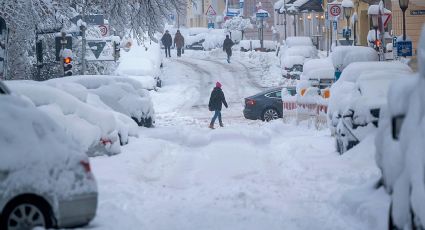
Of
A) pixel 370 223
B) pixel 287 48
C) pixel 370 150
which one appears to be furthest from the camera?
pixel 287 48

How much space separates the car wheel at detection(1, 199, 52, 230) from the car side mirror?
3543 millimetres

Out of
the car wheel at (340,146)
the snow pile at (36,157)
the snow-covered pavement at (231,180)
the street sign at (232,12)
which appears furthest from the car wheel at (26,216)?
the street sign at (232,12)

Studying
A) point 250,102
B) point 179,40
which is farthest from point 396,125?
point 179,40

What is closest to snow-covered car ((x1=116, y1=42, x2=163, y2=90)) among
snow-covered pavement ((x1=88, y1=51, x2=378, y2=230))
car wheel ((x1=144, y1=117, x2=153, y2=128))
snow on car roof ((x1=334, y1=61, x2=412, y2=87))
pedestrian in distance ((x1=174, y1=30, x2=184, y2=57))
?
pedestrian in distance ((x1=174, y1=30, x2=184, y2=57))

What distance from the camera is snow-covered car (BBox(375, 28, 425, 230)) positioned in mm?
6941

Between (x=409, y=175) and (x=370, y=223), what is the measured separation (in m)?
2.54

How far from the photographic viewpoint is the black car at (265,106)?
31562 mm

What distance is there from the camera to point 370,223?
963 cm

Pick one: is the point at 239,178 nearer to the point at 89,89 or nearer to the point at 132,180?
the point at 132,180

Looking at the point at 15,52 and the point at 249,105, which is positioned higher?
the point at 15,52

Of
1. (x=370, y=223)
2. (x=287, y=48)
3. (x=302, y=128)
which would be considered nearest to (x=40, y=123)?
(x=370, y=223)

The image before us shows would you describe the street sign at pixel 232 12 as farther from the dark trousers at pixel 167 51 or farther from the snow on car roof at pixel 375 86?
the snow on car roof at pixel 375 86

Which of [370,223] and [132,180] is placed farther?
[132,180]

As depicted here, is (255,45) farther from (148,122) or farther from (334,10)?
(148,122)
